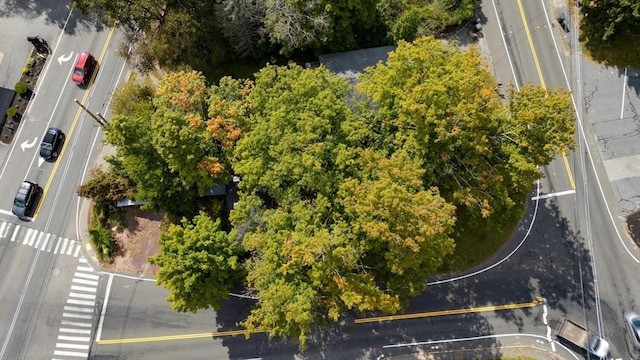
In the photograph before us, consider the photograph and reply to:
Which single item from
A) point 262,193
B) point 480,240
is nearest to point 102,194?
point 262,193

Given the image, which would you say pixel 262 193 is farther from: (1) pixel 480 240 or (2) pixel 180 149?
(1) pixel 480 240

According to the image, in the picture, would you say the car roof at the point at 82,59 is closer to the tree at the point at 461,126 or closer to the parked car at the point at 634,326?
the tree at the point at 461,126

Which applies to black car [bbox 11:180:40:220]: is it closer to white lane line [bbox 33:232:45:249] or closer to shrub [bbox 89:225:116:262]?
white lane line [bbox 33:232:45:249]

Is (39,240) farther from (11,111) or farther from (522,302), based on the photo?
(522,302)

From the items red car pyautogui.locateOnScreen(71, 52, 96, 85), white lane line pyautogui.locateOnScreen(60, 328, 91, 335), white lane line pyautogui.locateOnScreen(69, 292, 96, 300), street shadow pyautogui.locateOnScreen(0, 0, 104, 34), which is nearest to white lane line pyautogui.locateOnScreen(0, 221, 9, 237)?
white lane line pyautogui.locateOnScreen(69, 292, 96, 300)

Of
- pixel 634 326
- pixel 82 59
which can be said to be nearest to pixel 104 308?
pixel 82 59

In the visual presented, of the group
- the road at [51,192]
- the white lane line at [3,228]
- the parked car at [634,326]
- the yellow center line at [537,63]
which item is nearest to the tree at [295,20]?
the road at [51,192]
